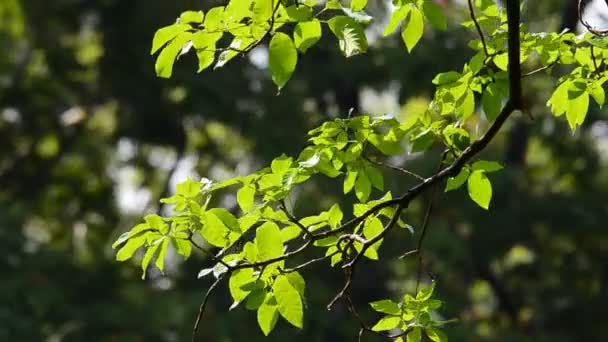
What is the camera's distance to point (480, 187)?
1.70 m

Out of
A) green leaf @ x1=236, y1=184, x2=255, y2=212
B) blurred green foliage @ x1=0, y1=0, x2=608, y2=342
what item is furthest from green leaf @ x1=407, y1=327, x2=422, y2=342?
blurred green foliage @ x1=0, y1=0, x2=608, y2=342

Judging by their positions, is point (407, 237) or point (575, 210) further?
point (575, 210)

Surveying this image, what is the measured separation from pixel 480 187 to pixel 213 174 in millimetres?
6928

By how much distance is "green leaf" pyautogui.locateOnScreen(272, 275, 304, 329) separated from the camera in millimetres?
1571

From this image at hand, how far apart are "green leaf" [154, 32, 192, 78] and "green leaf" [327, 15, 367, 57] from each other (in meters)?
0.22

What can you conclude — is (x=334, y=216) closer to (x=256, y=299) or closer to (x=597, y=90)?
(x=256, y=299)

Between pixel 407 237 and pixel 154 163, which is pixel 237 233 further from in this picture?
pixel 154 163

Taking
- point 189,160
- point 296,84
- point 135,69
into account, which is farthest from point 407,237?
point 189,160

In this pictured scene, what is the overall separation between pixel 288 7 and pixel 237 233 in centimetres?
34

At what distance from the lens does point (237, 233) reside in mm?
1589

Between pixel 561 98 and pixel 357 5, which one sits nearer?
pixel 357 5

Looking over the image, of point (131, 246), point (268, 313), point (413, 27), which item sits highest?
point (413, 27)

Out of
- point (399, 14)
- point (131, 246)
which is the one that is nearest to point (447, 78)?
point (399, 14)

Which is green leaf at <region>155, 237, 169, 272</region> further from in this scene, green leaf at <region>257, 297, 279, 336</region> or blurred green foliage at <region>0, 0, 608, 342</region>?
blurred green foliage at <region>0, 0, 608, 342</region>
